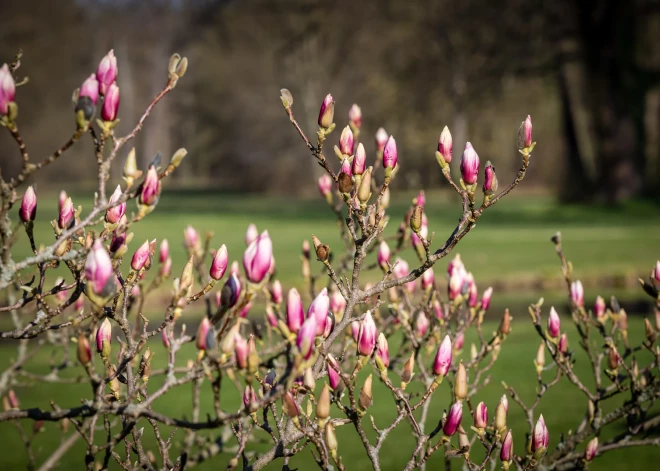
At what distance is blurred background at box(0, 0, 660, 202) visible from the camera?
83.4 feet

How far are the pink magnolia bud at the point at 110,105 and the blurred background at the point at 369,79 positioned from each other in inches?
961

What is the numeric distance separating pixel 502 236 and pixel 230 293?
676 inches

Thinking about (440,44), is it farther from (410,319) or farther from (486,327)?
(410,319)

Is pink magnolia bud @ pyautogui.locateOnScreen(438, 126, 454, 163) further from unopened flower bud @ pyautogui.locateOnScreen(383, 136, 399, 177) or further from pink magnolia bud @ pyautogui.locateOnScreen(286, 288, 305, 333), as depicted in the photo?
pink magnolia bud @ pyautogui.locateOnScreen(286, 288, 305, 333)

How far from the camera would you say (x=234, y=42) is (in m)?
47.7

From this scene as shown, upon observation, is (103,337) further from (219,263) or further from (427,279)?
(427,279)

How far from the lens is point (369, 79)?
39.2 m

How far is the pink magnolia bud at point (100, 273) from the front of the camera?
1.39 metres

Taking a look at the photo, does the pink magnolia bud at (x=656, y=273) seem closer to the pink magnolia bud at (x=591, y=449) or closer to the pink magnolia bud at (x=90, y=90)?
the pink magnolia bud at (x=591, y=449)

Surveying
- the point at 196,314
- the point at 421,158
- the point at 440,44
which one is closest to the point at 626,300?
the point at 196,314

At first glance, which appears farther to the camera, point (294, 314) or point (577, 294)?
point (577, 294)

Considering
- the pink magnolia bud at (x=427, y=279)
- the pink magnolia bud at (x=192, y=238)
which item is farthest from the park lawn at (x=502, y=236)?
the pink magnolia bud at (x=427, y=279)

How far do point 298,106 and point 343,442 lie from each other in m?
38.8

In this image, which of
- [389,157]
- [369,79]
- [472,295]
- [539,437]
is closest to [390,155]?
[389,157]
